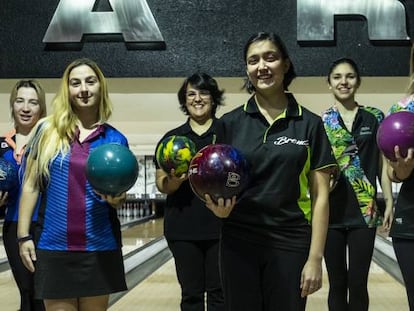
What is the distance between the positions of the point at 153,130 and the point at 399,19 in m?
3.34

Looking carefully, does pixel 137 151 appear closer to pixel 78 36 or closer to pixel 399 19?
pixel 78 36

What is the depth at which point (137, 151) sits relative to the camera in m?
8.20

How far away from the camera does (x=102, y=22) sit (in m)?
5.92

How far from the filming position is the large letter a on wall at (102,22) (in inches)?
229

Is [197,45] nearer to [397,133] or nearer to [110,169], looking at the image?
[110,169]

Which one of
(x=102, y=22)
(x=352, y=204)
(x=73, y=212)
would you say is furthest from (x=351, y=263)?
(x=102, y=22)

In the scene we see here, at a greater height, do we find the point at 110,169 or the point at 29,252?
the point at 110,169

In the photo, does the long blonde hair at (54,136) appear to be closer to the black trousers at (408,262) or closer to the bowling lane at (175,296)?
the black trousers at (408,262)

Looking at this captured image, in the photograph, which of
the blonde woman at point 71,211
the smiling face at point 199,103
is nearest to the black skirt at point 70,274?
the blonde woman at point 71,211

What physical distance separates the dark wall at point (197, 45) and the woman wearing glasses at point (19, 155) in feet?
11.0

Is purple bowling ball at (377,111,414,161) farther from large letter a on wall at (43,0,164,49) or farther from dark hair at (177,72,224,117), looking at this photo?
large letter a on wall at (43,0,164,49)

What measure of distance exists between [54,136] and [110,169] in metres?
0.26

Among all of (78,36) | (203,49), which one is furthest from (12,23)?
(203,49)

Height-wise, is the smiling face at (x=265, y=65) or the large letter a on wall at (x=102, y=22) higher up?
the large letter a on wall at (x=102, y=22)
